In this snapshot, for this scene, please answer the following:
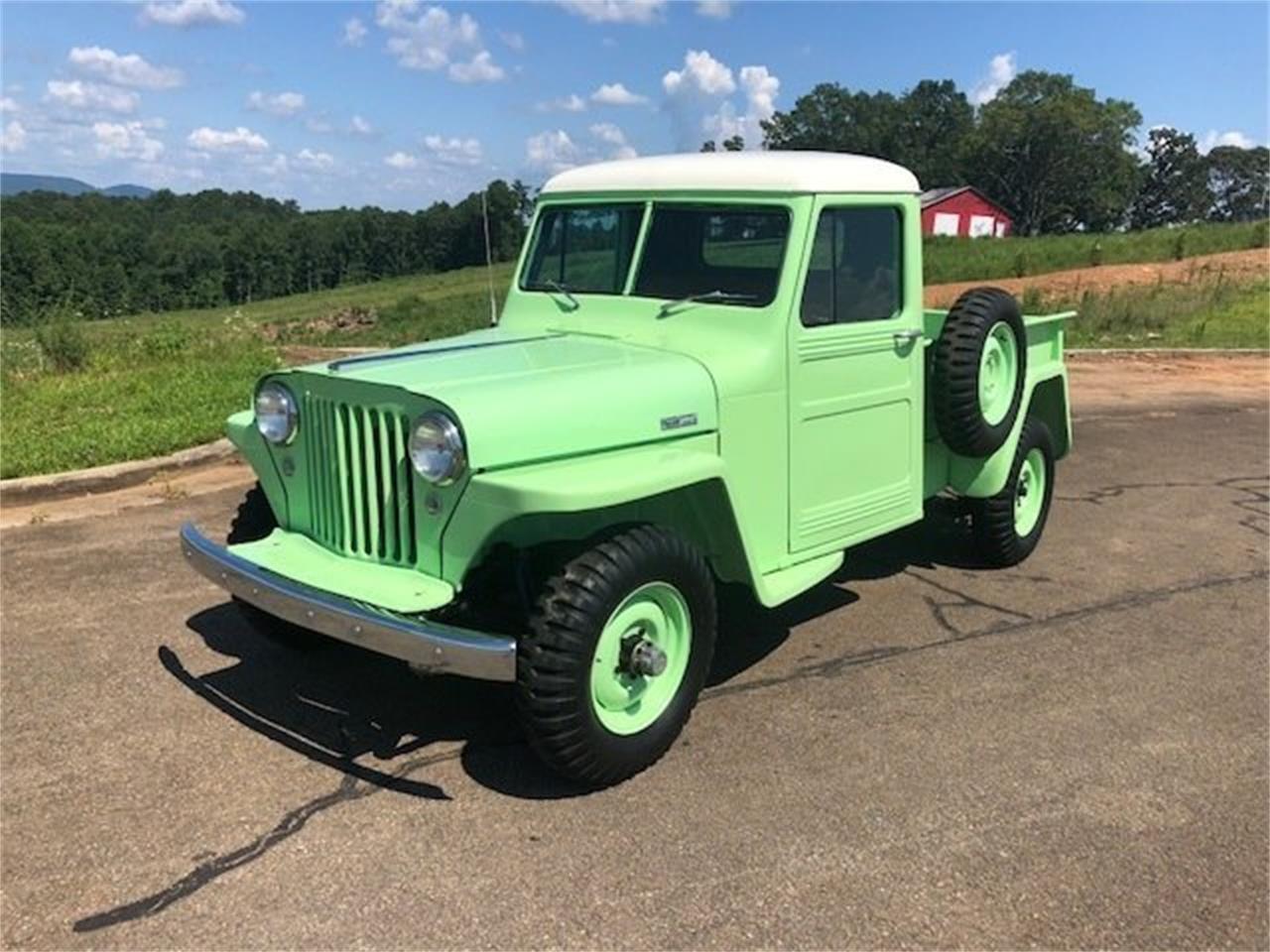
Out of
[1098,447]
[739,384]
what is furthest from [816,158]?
[1098,447]

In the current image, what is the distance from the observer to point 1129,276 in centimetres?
2875

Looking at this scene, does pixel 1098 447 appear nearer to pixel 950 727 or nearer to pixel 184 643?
pixel 950 727

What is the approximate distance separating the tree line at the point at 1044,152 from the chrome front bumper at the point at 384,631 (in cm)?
6797

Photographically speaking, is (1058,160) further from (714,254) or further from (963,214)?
(714,254)

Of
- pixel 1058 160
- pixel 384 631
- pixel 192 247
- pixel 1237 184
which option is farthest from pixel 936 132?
pixel 384 631

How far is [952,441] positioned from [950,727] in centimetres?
156

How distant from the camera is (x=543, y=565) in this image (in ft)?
12.7

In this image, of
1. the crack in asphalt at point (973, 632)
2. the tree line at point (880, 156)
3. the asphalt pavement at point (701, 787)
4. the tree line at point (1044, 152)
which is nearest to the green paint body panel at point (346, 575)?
the asphalt pavement at point (701, 787)

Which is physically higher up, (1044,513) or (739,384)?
(739,384)

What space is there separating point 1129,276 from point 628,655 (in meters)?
28.9

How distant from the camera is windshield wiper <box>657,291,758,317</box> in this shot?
14.2 feet

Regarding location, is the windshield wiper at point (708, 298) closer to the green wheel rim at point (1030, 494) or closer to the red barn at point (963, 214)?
the green wheel rim at point (1030, 494)

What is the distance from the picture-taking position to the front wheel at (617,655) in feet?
10.8

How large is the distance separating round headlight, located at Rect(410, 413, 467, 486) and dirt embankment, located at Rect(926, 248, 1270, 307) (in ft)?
61.3
